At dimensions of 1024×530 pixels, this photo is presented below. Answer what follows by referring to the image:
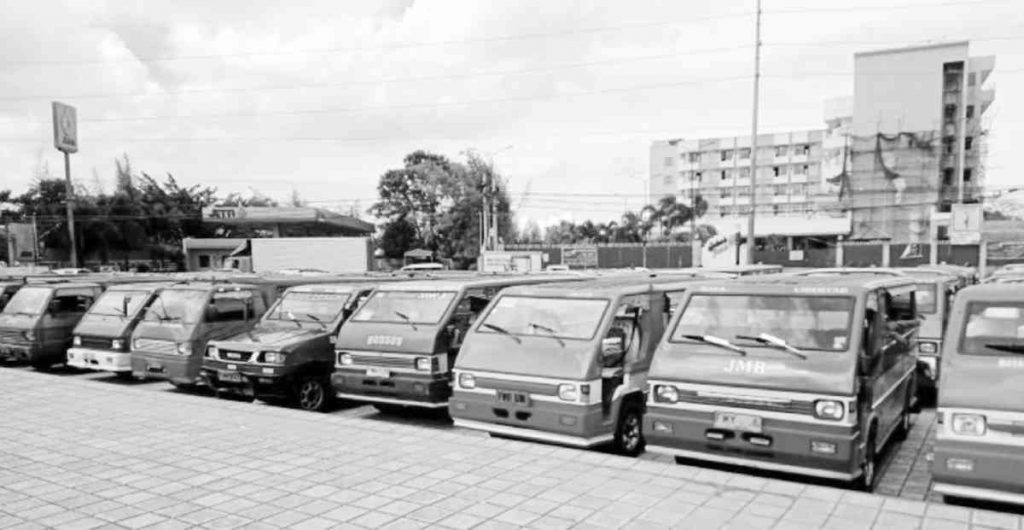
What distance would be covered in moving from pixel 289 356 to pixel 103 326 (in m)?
4.76

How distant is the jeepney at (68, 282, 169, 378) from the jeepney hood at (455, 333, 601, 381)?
6797 millimetres

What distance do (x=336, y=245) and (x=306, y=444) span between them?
26.2 m

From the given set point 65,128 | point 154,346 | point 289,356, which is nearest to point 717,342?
point 289,356

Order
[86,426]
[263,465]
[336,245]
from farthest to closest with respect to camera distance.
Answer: [336,245], [86,426], [263,465]

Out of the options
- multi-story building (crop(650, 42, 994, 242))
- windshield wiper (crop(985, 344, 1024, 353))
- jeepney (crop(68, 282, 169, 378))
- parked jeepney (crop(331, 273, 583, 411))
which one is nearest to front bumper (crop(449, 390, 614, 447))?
parked jeepney (crop(331, 273, 583, 411))

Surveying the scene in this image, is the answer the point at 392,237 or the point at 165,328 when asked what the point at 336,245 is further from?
the point at 392,237

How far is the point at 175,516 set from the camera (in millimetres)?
4730

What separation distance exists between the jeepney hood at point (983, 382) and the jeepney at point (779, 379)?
63 centimetres

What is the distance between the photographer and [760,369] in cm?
571

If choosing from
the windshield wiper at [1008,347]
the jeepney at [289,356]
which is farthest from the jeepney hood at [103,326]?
the windshield wiper at [1008,347]

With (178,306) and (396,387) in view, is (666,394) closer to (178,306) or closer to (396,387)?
(396,387)

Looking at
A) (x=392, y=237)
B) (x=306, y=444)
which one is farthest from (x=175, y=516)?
(x=392, y=237)

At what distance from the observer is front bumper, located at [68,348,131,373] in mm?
11133

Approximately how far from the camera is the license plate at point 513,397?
6.82m
